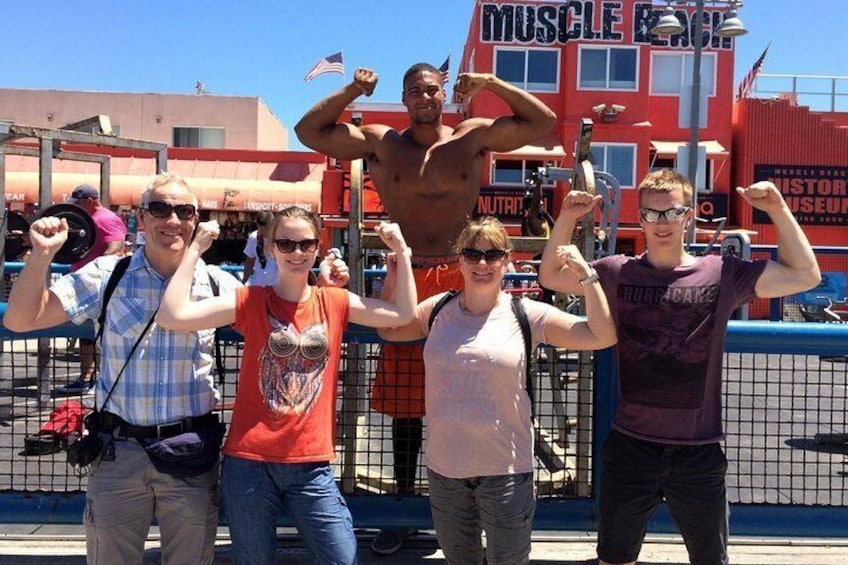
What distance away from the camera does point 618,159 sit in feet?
81.5

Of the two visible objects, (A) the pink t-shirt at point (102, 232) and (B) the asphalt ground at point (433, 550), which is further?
(A) the pink t-shirt at point (102, 232)

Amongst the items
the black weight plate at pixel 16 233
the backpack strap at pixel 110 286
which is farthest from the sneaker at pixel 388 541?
the black weight plate at pixel 16 233

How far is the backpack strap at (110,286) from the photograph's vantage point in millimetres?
2697

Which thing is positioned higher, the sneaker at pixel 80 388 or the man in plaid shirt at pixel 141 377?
the man in plaid shirt at pixel 141 377

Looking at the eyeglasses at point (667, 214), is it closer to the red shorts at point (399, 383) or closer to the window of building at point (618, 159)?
the red shorts at point (399, 383)

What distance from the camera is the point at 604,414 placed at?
3400 millimetres

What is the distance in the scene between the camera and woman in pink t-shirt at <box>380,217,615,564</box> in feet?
8.73

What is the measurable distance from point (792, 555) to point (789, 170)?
23.3 meters

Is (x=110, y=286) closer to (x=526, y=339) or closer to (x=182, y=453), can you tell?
(x=182, y=453)

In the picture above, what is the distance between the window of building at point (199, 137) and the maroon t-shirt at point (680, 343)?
1191 inches

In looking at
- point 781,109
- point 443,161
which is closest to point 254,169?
point 781,109

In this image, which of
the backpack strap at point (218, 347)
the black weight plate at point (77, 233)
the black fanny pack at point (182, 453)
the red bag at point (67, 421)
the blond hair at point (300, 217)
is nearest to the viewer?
the black fanny pack at point (182, 453)

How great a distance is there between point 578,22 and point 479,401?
2434 centimetres

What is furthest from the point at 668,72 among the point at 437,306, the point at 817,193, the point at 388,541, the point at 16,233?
the point at 437,306
